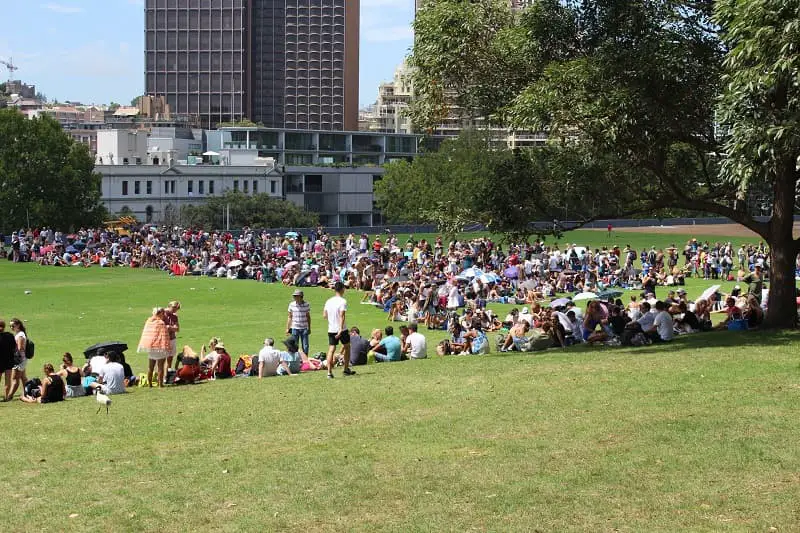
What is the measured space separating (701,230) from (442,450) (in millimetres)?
79966

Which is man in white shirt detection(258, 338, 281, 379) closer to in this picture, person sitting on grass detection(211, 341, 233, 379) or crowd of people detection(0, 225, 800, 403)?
crowd of people detection(0, 225, 800, 403)

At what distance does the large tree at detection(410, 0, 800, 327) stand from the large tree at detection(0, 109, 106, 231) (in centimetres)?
6180

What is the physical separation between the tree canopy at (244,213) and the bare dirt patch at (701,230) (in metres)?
28.5

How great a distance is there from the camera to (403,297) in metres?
33.9

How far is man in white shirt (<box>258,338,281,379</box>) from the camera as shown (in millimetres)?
19812

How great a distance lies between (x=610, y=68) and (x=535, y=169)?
3.83 meters

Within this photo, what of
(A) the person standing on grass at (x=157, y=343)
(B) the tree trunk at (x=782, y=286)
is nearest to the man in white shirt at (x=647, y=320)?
(B) the tree trunk at (x=782, y=286)

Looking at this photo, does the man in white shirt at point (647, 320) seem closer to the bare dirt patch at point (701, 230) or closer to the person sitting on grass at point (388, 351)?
the person sitting on grass at point (388, 351)

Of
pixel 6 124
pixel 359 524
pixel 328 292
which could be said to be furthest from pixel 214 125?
pixel 359 524

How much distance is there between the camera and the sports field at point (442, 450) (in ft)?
31.9

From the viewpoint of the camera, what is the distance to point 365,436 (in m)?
12.9

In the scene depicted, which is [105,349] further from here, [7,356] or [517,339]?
[517,339]

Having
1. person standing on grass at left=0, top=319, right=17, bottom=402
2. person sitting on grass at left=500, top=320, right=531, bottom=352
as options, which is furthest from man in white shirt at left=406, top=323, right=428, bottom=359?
person standing on grass at left=0, top=319, right=17, bottom=402

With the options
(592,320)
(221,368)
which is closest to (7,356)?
(221,368)
